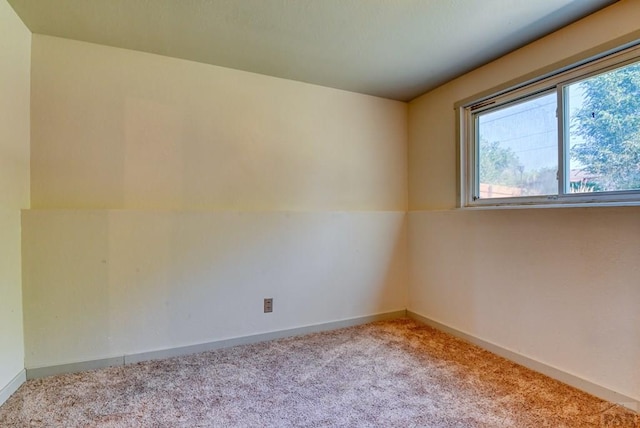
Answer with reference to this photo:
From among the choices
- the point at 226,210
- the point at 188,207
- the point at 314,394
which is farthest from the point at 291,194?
the point at 314,394

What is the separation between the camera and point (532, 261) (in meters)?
2.32

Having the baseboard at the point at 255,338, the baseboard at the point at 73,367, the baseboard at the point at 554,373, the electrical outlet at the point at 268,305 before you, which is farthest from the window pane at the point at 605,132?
the baseboard at the point at 73,367

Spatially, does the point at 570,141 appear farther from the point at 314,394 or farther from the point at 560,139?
the point at 314,394

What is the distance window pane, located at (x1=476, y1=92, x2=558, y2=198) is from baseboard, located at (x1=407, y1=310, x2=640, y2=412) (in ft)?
3.90

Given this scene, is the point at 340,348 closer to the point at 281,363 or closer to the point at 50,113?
the point at 281,363

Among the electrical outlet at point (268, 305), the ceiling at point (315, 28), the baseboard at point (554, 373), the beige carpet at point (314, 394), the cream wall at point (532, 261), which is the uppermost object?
the ceiling at point (315, 28)

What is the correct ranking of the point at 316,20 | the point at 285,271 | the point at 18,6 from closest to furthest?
the point at 18,6 → the point at 316,20 → the point at 285,271

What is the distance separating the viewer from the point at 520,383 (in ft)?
6.85

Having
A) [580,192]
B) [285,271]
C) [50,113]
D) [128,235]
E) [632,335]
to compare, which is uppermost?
[50,113]

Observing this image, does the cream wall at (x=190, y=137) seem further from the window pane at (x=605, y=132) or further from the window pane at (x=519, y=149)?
the window pane at (x=605, y=132)

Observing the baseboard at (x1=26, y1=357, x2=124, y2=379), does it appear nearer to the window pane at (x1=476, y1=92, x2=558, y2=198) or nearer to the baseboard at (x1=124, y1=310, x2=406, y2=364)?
the baseboard at (x1=124, y1=310, x2=406, y2=364)

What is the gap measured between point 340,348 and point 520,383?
1241 millimetres

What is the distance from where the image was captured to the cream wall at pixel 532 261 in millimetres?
1870

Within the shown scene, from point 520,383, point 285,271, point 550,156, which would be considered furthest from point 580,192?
point 285,271
